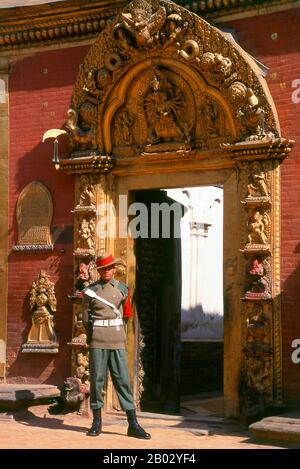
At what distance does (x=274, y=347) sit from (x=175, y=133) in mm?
2973

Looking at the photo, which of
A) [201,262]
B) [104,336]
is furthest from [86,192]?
[201,262]

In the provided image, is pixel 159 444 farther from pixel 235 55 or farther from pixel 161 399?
pixel 235 55

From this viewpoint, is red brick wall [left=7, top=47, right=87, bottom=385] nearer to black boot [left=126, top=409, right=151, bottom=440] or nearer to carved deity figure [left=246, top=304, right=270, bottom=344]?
black boot [left=126, top=409, right=151, bottom=440]

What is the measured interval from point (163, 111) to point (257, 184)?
1648mm

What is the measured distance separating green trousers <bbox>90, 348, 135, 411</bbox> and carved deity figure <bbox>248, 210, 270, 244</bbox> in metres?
2.09

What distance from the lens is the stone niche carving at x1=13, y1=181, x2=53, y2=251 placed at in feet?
41.4

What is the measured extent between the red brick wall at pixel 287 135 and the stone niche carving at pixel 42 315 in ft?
10.8

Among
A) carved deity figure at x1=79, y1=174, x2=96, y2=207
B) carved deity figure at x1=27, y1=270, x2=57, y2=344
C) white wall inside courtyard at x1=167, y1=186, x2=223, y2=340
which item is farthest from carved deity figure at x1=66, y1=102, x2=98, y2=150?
white wall inside courtyard at x1=167, y1=186, x2=223, y2=340

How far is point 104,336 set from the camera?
10.2 metres

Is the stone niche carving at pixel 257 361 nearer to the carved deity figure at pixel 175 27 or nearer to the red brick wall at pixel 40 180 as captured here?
the red brick wall at pixel 40 180

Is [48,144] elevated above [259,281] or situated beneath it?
elevated above

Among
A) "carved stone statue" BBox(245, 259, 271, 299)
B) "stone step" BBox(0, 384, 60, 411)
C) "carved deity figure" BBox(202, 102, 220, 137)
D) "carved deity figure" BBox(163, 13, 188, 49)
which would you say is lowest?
"stone step" BBox(0, 384, 60, 411)

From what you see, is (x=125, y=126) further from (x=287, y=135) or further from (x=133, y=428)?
(x=133, y=428)
